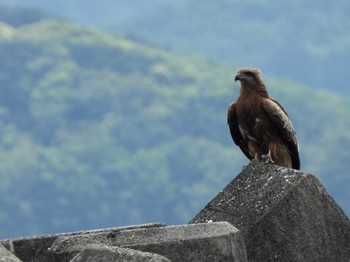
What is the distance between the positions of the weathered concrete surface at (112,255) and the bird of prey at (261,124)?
789 cm

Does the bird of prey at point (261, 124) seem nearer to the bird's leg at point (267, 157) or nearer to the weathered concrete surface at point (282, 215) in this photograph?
the bird's leg at point (267, 157)

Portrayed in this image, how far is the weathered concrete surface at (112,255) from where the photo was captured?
8.28m

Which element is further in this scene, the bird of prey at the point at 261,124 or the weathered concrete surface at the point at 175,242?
the bird of prey at the point at 261,124

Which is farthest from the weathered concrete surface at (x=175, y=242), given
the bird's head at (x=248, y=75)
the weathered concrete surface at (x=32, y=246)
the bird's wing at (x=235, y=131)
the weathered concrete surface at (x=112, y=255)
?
the bird's wing at (x=235, y=131)

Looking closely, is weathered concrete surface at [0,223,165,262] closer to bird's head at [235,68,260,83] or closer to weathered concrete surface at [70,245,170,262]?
weathered concrete surface at [70,245,170,262]

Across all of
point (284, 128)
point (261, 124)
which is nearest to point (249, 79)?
point (261, 124)

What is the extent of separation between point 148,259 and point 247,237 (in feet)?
8.19

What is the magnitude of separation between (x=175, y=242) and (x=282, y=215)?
1502 mm

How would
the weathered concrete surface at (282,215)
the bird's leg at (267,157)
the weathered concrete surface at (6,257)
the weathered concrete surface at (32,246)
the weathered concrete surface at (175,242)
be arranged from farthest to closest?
the bird's leg at (267,157) → the weathered concrete surface at (282,215) → the weathered concrete surface at (32,246) → the weathered concrete surface at (175,242) → the weathered concrete surface at (6,257)

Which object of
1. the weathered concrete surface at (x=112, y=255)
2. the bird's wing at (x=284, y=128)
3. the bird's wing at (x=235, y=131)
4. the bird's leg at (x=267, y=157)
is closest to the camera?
the weathered concrete surface at (x=112, y=255)

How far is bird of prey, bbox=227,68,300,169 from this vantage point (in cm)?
1636

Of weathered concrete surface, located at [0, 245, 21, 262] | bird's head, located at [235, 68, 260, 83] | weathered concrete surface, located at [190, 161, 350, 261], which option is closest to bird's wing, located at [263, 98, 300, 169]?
bird's head, located at [235, 68, 260, 83]

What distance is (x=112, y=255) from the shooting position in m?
8.35

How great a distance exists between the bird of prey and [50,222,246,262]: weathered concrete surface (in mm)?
6655
